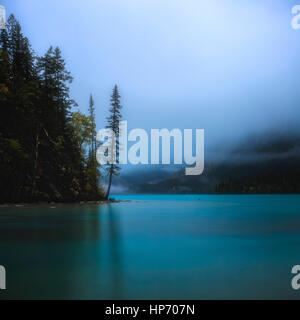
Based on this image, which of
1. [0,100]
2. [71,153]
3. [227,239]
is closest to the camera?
[227,239]

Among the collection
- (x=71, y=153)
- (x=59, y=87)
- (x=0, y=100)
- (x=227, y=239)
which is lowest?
(x=227, y=239)

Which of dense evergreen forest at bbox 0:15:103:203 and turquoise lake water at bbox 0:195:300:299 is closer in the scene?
turquoise lake water at bbox 0:195:300:299

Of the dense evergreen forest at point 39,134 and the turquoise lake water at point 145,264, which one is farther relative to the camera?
the dense evergreen forest at point 39,134

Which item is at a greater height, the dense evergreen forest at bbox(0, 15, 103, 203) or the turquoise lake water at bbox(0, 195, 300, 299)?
the dense evergreen forest at bbox(0, 15, 103, 203)

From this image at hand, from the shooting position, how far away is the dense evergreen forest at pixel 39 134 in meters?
37.5

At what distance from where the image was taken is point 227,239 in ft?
55.0

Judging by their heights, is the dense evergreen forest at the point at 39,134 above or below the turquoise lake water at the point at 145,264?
above

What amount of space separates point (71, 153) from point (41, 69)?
536 inches

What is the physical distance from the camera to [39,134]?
43.3 m

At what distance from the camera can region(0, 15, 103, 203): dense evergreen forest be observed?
123 feet
